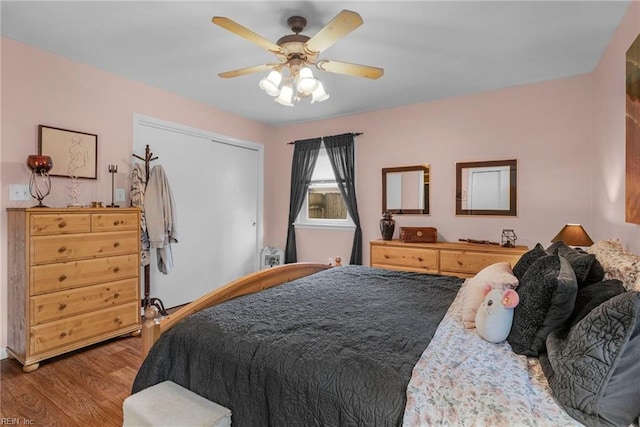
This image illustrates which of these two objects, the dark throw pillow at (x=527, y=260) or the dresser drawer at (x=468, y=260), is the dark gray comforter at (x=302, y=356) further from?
the dresser drawer at (x=468, y=260)

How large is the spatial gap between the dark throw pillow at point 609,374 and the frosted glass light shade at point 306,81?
1892 millimetres

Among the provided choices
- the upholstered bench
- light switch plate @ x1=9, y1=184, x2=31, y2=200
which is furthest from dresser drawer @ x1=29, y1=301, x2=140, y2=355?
the upholstered bench

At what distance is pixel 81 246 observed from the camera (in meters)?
2.57

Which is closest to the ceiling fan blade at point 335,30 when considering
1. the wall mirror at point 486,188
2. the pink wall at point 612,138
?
the pink wall at point 612,138

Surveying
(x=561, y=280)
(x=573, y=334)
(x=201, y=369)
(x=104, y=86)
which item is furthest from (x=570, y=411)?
(x=104, y=86)

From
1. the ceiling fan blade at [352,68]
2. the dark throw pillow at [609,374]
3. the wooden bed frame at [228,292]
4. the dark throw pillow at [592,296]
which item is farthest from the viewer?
the ceiling fan blade at [352,68]

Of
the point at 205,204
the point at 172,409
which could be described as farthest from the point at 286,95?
the point at 205,204

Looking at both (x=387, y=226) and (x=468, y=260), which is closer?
(x=468, y=260)

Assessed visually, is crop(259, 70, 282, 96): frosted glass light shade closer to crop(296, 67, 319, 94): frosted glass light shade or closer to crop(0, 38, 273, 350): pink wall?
crop(296, 67, 319, 94): frosted glass light shade

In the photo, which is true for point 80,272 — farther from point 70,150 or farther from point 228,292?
point 228,292

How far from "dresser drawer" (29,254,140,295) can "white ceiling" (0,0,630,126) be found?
1745mm

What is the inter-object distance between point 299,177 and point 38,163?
9.58ft

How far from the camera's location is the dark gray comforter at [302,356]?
1036 mm

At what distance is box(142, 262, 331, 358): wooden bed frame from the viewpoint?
1.59m
